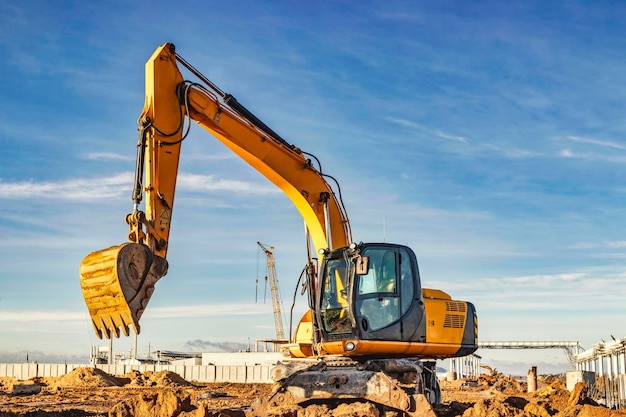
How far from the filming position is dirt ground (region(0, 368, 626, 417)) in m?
11.4

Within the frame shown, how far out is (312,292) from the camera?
13.5m

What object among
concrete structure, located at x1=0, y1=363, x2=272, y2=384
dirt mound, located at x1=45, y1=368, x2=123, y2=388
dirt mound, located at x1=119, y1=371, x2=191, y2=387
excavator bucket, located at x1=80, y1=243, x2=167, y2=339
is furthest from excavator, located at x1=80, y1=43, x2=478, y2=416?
concrete structure, located at x1=0, y1=363, x2=272, y2=384

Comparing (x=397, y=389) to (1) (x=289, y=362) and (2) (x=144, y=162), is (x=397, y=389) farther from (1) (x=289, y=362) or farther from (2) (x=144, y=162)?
(2) (x=144, y=162)

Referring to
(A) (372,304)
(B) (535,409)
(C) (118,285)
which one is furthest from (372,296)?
(B) (535,409)

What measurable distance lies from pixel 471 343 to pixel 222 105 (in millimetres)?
6582

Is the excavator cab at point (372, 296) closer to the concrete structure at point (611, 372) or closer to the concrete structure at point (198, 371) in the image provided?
the concrete structure at point (611, 372)

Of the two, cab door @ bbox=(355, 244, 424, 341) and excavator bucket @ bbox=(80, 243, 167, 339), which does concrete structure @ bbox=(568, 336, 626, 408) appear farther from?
excavator bucket @ bbox=(80, 243, 167, 339)

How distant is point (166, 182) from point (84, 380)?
22719mm

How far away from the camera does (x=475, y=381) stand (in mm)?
37031

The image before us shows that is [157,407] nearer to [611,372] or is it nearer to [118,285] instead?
[118,285]

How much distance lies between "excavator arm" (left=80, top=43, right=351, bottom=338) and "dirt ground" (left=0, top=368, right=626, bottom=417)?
208 centimetres

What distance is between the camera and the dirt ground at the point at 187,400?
1143 centimetres

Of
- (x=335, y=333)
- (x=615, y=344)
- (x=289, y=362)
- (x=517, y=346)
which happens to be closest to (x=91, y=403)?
(x=289, y=362)

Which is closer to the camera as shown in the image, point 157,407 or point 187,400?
point 157,407
